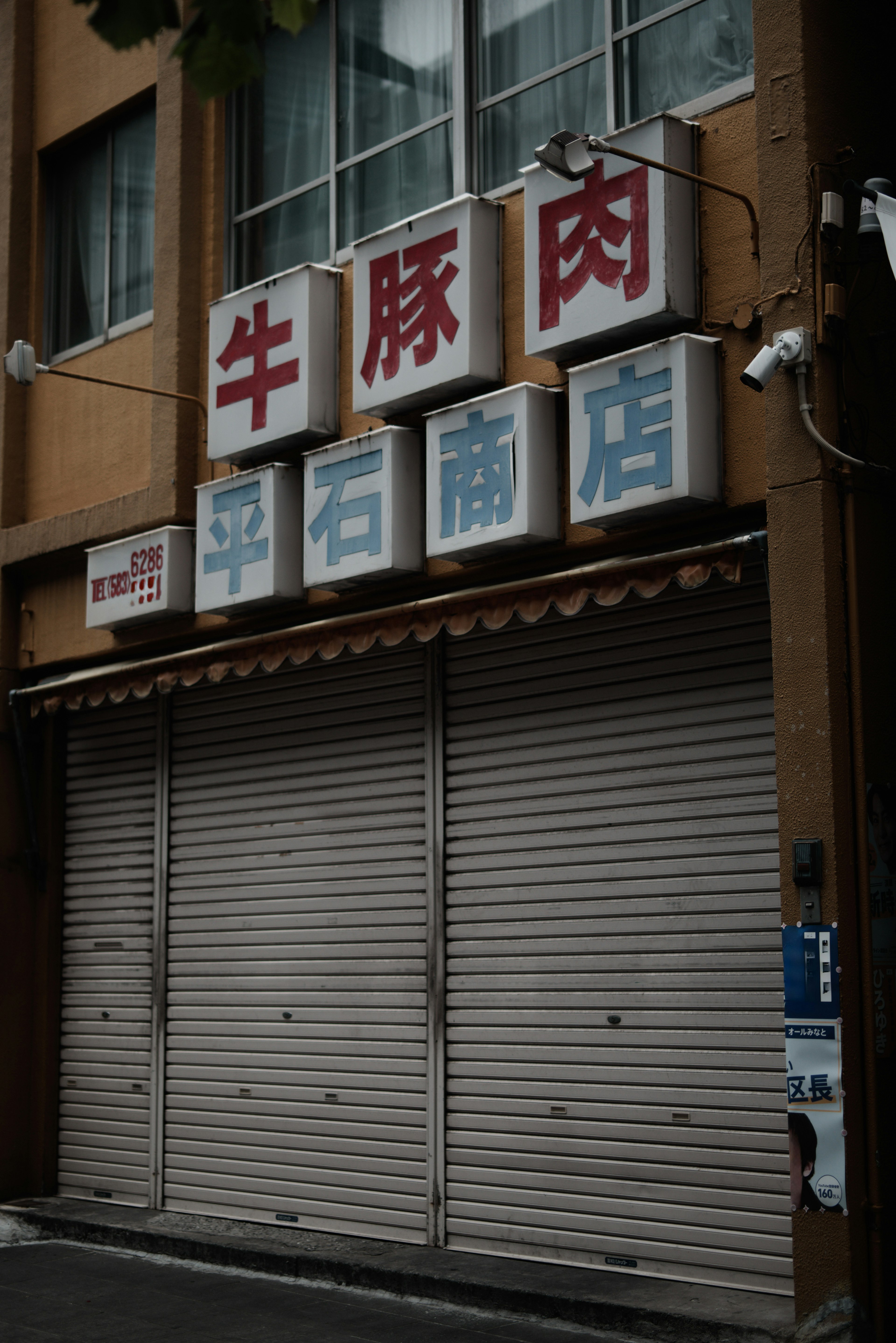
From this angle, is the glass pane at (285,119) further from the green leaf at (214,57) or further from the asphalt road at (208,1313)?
the green leaf at (214,57)

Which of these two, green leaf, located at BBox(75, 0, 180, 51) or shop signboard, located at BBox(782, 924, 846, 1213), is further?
shop signboard, located at BBox(782, 924, 846, 1213)

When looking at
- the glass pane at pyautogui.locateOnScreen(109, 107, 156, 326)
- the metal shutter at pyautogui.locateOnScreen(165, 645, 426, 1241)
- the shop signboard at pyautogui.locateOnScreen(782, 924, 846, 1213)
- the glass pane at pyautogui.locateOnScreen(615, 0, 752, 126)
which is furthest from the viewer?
the glass pane at pyautogui.locateOnScreen(109, 107, 156, 326)

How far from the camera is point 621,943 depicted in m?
8.35

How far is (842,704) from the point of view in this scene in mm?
6918

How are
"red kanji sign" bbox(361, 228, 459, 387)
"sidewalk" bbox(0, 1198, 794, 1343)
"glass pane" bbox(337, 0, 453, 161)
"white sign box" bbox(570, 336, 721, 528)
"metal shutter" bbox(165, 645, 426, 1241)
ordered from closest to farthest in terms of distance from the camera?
"sidewalk" bbox(0, 1198, 794, 1343) → "white sign box" bbox(570, 336, 721, 528) → "red kanji sign" bbox(361, 228, 459, 387) → "metal shutter" bbox(165, 645, 426, 1241) → "glass pane" bbox(337, 0, 453, 161)

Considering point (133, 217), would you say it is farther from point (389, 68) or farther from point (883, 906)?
point (883, 906)

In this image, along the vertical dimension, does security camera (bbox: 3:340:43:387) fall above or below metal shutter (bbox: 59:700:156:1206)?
above

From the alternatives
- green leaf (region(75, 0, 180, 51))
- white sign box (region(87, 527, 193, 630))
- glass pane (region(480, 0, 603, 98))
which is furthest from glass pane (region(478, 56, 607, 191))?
green leaf (region(75, 0, 180, 51))

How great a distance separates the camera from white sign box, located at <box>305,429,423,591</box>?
9.05 meters

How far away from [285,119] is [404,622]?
430 cm

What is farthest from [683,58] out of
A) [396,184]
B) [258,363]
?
[258,363]

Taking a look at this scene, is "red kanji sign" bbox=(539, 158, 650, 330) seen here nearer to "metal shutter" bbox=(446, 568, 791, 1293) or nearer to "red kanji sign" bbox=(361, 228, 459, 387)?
"red kanji sign" bbox=(361, 228, 459, 387)

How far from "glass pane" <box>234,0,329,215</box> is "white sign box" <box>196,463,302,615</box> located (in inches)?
92.3

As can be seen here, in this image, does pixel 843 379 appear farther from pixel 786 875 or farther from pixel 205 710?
pixel 205 710
